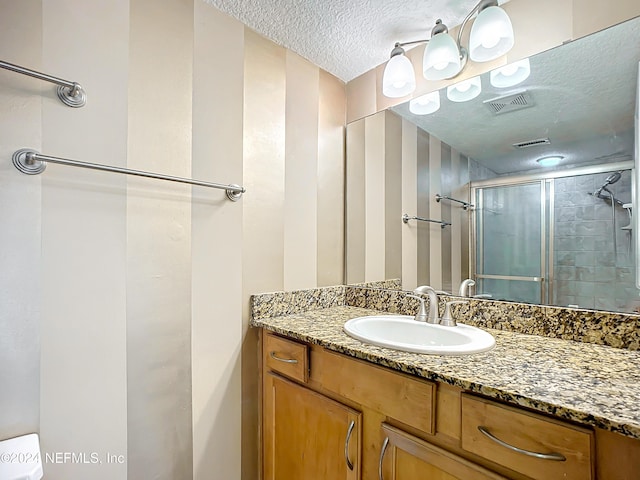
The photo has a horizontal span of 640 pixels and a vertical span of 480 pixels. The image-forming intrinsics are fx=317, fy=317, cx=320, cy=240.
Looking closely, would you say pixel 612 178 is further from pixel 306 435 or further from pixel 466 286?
pixel 306 435

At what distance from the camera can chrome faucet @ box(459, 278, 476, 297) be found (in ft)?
4.43

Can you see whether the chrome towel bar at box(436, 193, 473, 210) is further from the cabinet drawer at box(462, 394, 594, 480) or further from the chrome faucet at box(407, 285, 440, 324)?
the cabinet drawer at box(462, 394, 594, 480)

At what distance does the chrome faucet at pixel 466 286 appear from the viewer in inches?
53.2

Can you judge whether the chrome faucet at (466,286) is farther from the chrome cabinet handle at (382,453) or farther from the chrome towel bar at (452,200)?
the chrome cabinet handle at (382,453)

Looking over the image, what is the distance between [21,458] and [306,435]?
81 centimetres

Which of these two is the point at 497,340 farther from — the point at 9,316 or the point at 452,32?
the point at 9,316

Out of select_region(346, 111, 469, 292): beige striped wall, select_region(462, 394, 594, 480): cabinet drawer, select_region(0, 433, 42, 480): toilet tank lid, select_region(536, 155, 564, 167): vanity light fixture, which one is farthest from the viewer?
select_region(346, 111, 469, 292): beige striped wall

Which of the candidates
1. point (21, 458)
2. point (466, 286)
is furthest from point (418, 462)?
point (21, 458)

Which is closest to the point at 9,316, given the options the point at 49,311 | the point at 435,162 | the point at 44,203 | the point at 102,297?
the point at 49,311

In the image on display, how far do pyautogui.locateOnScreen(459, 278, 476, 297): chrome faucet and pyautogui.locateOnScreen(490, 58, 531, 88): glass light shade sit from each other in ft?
2.63

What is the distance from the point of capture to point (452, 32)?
4.68 ft

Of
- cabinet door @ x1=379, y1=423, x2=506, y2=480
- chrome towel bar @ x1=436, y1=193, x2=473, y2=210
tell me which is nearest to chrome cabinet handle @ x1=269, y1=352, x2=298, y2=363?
cabinet door @ x1=379, y1=423, x2=506, y2=480

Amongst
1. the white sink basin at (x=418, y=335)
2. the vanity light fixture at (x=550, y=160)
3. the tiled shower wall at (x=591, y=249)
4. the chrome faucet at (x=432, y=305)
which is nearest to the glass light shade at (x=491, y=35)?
the vanity light fixture at (x=550, y=160)

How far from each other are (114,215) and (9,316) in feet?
1.26
